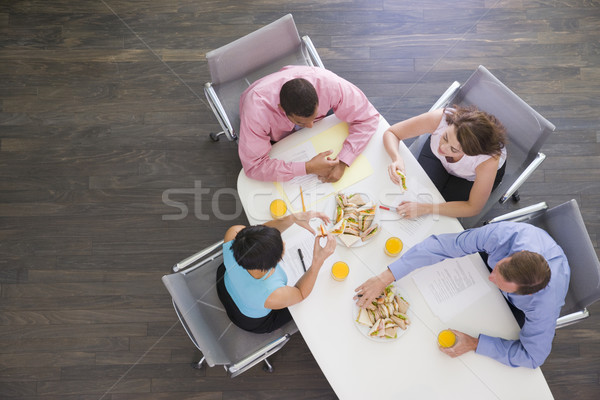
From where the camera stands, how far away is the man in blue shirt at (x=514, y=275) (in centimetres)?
178

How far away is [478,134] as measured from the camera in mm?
1971

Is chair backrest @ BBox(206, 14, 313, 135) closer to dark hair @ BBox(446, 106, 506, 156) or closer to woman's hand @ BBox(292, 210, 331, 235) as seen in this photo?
woman's hand @ BBox(292, 210, 331, 235)

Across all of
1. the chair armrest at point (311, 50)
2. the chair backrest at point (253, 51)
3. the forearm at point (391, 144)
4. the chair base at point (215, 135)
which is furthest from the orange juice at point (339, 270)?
the chair base at point (215, 135)

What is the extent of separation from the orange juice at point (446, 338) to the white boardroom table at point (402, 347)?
0.03 meters

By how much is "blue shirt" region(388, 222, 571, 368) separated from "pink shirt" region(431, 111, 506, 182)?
322 mm

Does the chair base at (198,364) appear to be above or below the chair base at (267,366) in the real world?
below

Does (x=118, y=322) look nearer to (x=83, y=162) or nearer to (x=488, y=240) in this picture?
(x=83, y=162)

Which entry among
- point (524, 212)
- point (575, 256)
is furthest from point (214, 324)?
point (575, 256)

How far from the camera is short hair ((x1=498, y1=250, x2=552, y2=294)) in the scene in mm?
1756

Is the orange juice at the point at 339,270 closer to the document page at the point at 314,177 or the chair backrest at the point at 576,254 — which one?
the document page at the point at 314,177

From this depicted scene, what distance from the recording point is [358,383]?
6.14 ft

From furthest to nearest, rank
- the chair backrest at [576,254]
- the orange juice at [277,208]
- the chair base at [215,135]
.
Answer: the chair base at [215,135], the orange juice at [277,208], the chair backrest at [576,254]

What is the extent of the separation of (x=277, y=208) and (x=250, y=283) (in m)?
0.36

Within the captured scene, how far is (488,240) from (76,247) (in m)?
2.35
